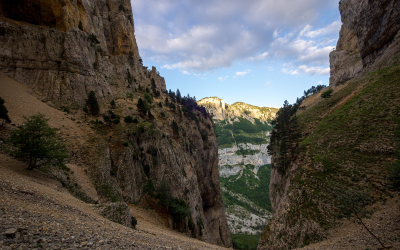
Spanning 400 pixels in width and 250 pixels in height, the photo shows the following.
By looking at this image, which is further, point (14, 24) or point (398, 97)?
point (14, 24)

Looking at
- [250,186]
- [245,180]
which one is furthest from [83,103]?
[245,180]

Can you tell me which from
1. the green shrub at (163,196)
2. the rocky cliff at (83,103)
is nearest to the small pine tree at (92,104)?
the rocky cliff at (83,103)

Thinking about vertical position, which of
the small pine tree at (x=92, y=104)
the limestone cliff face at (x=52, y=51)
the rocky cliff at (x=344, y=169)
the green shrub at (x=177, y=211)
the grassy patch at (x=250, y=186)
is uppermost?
the limestone cliff face at (x=52, y=51)

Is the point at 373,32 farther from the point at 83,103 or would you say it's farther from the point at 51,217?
the point at 83,103

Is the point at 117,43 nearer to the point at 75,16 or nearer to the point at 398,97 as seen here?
the point at 75,16

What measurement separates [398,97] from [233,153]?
145307 mm

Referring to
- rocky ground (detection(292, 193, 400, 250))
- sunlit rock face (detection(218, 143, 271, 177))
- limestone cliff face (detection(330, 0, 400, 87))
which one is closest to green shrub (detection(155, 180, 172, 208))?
rocky ground (detection(292, 193, 400, 250))

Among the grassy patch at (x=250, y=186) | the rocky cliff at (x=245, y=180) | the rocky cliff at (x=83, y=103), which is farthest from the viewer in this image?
the grassy patch at (x=250, y=186)

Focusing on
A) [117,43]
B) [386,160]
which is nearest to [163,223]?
[386,160]

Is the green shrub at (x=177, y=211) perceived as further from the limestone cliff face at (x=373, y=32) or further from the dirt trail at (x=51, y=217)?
the limestone cliff face at (x=373, y=32)

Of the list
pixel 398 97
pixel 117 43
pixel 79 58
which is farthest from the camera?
pixel 117 43

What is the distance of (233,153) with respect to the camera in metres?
164

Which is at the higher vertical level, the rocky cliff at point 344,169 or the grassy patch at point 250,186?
the rocky cliff at point 344,169

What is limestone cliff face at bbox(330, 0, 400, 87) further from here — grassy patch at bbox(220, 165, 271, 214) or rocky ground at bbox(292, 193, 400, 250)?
grassy patch at bbox(220, 165, 271, 214)
